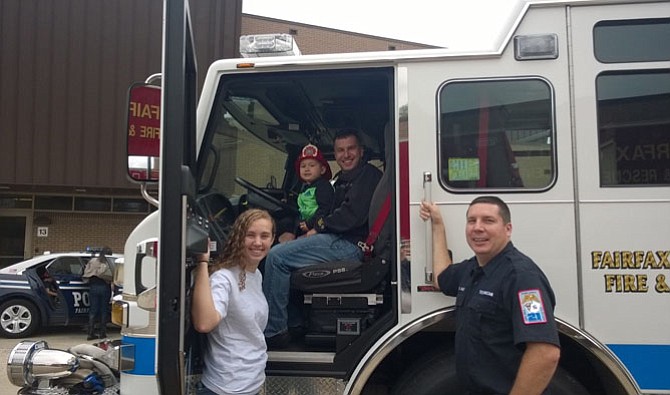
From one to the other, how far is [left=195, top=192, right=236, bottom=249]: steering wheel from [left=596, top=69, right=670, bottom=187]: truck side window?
2.23m

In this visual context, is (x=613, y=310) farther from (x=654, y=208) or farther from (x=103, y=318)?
(x=103, y=318)

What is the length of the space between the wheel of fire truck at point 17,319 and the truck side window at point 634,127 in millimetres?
10367

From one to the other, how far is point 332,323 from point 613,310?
1.60m

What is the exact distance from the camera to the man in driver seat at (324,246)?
11.4ft

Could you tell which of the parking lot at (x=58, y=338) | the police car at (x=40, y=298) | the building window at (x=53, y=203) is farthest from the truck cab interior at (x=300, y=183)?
the building window at (x=53, y=203)

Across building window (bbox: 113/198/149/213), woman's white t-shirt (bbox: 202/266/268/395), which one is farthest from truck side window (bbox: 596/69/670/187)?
building window (bbox: 113/198/149/213)

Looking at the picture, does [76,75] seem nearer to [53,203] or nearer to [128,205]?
[53,203]

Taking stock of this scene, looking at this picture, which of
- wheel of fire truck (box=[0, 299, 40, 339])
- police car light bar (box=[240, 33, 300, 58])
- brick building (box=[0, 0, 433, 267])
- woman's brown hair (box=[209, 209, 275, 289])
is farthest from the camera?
brick building (box=[0, 0, 433, 267])

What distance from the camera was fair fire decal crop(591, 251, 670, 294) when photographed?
111 inches

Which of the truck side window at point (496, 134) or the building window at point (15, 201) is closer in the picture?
the truck side window at point (496, 134)

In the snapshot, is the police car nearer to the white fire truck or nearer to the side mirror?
the side mirror

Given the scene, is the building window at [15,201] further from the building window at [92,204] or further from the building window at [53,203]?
the building window at [92,204]

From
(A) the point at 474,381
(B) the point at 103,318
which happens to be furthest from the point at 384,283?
(B) the point at 103,318

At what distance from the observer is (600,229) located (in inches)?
113
